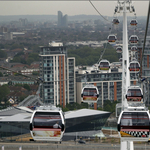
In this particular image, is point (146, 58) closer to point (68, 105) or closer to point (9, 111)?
point (68, 105)

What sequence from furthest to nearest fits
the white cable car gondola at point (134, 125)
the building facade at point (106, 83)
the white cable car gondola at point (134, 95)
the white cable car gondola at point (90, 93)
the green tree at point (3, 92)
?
the green tree at point (3, 92) → the building facade at point (106, 83) → the white cable car gondola at point (90, 93) → the white cable car gondola at point (134, 95) → the white cable car gondola at point (134, 125)

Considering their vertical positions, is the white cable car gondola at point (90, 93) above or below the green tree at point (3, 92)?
above

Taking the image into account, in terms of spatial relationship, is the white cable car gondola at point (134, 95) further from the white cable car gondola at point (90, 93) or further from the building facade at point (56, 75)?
the building facade at point (56, 75)

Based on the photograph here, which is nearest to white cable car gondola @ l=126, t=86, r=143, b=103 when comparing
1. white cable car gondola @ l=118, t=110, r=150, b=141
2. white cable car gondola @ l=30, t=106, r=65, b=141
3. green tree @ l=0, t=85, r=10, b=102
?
white cable car gondola @ l=118, t=110, r=150, b=141

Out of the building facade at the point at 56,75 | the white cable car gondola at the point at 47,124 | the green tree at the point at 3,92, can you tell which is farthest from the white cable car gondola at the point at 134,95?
the green tree at the point at 3,92

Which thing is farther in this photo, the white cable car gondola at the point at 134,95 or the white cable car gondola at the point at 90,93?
the white cable car gondola at the point at 90,93

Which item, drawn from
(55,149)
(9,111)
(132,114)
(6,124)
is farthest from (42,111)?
(9,111)
